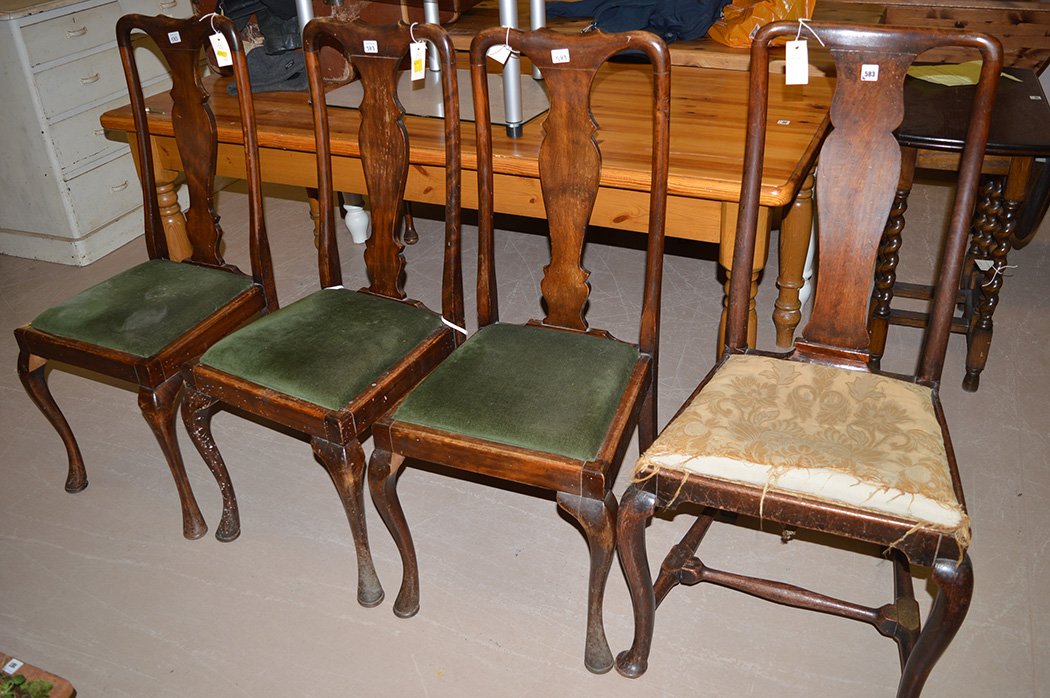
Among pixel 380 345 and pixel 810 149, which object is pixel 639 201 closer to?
pixel 810 149

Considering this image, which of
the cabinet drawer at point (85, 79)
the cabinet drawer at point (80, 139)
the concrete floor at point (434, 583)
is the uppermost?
the cabinet drawer at point (85, 79)

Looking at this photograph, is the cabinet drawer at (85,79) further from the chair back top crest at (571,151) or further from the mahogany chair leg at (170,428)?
the chair back top crest at (571,151)

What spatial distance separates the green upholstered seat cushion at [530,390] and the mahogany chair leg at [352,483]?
155 millimetres

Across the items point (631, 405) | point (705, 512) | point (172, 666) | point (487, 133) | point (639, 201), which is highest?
point (487, 133)

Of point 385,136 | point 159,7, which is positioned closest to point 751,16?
point 385,136

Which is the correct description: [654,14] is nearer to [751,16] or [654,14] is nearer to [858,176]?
[751,16]

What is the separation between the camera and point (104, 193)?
3.29 m

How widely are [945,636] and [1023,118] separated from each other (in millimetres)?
1413

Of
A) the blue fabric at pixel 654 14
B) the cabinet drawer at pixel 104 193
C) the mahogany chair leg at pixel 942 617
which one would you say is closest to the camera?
the mahogany chair leg at pixel 942 617

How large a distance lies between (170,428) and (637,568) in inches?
42.7

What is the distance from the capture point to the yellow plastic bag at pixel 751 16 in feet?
8.73

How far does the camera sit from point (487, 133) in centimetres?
166

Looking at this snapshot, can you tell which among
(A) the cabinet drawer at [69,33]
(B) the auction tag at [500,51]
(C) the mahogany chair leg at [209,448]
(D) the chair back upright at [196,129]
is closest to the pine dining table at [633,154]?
(D) the chair back upright at [196,129]

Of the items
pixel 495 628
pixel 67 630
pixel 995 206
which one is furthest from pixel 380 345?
pixel 995 206
